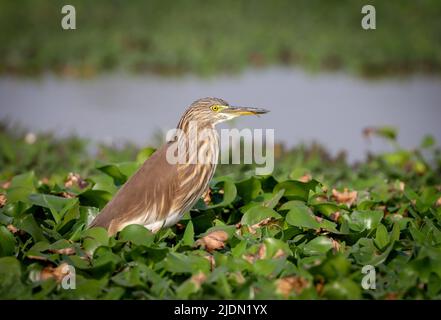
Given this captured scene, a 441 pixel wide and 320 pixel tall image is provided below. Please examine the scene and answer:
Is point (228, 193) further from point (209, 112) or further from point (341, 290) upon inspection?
point (341, 290)

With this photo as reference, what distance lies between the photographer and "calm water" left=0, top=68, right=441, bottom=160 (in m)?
8.20

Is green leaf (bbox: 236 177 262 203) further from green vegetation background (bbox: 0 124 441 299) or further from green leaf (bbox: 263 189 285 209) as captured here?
green leaf (bbox: 263 189 285 209)

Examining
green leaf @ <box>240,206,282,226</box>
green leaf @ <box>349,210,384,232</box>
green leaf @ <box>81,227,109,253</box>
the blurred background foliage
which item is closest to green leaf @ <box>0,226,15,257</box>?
green leaf @ <box>81,227,109,253</box>

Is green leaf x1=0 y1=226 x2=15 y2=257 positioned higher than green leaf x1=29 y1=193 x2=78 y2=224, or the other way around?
green leaf x1=29 y1=193 x2=78 y2=224

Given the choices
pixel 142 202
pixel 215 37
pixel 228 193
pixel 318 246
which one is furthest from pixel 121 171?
pixel 215 37

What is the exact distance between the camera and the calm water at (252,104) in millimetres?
8195

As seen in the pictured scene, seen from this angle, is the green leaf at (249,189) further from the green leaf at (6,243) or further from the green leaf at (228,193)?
the green leaf at (6,243)

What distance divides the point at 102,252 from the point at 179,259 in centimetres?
36

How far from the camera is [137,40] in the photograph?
1054 cm

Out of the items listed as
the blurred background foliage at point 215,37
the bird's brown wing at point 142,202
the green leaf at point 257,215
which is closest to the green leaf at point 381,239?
the green leaf at point 257,215

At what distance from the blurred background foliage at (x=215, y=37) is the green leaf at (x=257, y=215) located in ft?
19.0

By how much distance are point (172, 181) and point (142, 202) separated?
7.0 inches
